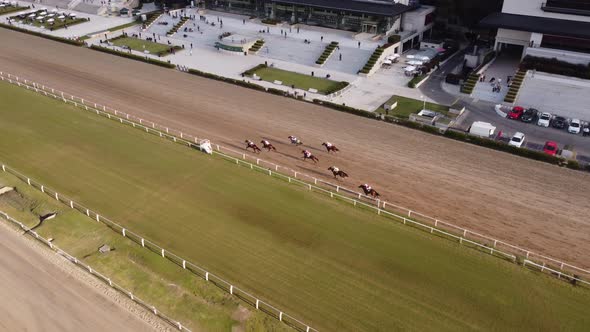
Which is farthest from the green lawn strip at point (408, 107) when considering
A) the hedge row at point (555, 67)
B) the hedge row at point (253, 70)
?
the hedge row at point (253, 70)

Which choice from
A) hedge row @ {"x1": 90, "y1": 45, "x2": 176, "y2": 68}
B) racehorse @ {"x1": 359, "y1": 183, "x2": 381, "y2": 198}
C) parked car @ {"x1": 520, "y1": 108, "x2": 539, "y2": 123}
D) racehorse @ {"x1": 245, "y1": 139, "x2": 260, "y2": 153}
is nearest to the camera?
racehorse @ {"x1": 359, "y1": 183, "x2": 381, "y2": 198}

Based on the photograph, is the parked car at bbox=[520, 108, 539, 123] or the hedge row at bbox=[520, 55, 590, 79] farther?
the hedge row at bbox=[520, 55, 590, 79]

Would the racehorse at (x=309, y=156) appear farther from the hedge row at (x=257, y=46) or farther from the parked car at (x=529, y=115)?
the hedge row at (x=257, y=46)

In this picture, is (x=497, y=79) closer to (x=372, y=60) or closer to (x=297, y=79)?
(x=372, y=60)

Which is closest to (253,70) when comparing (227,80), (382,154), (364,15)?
(227,80)

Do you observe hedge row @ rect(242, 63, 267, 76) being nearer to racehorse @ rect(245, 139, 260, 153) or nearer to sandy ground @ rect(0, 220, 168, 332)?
racehorse @ rect(245, 139, 260, 153)

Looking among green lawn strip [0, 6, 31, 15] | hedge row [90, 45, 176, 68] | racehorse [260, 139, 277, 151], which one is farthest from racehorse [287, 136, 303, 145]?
green lawn strip [0, 6, 31, 15]
